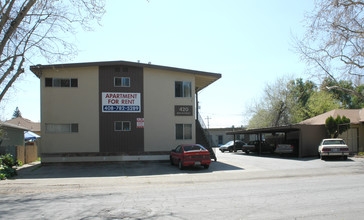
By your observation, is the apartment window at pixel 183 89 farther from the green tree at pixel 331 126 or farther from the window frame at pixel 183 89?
the green tree at pixel 331 126

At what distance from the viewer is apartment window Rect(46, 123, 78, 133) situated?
22205mm

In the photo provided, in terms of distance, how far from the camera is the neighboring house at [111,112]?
2223 centimetres

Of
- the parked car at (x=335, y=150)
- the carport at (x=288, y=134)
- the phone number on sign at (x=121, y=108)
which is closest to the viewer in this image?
the parked car at (x=335, y=150)

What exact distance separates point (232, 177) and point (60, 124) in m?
13.0

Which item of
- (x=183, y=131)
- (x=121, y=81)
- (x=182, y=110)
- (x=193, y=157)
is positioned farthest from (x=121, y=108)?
(x=193, y=157)

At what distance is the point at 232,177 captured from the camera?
15586 mm

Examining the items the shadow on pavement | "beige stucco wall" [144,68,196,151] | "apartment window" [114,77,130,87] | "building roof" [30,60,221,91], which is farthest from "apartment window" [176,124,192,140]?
"apartment window" [114,77,130,87]

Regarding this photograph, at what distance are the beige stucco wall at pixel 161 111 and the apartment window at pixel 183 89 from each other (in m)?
0.35

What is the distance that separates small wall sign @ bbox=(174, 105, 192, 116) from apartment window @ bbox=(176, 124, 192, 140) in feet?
2.70

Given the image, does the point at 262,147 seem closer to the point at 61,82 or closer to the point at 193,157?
the point at 193,157

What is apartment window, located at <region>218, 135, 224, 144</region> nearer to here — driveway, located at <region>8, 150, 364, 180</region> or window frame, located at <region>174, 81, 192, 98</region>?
window frame, located at <region>174, 81, 192, 98</region>

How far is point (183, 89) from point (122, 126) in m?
5.25

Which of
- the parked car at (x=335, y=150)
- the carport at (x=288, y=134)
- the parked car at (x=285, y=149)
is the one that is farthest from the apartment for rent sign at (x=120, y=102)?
the parked car at (x=285, y=149)

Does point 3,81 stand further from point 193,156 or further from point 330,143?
point 330,143
